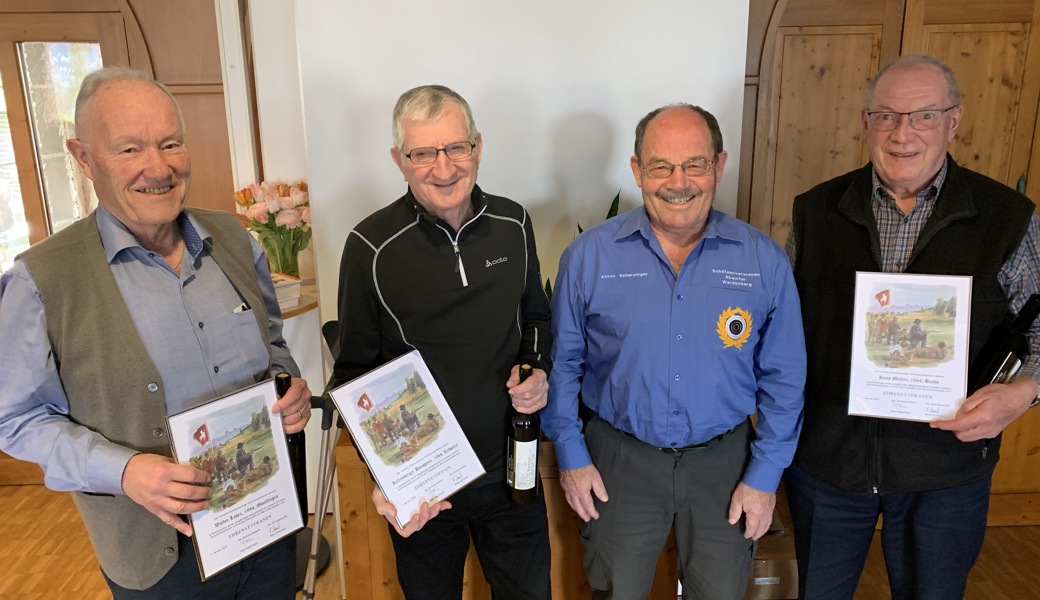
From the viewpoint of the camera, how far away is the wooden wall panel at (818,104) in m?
2.76

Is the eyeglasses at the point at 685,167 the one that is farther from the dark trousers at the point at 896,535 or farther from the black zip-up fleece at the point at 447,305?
the dark trousers at the point at 896,535

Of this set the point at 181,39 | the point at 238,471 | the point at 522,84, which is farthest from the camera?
the point at 181,39

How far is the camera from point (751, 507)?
1672mm

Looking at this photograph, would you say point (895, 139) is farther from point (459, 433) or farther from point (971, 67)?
point (971, 67)

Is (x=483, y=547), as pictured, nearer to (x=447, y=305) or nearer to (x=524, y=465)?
(x=524, y=465)

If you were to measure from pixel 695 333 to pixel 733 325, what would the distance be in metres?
0.10

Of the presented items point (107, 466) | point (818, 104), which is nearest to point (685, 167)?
point (107, 466)

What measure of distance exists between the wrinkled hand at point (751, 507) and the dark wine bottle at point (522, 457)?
0.52 meters

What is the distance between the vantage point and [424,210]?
62.0 inches

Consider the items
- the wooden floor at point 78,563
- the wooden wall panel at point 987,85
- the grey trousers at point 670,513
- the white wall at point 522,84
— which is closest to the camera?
the grey trousers at point 670,513

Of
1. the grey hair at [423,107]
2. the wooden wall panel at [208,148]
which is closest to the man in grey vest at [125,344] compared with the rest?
the grey hair at [423,107]

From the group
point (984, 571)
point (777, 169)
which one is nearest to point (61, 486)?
Result: point (777, 169)

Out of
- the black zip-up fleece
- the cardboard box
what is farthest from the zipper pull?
the cardboard box

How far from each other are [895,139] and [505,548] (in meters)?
1.43
